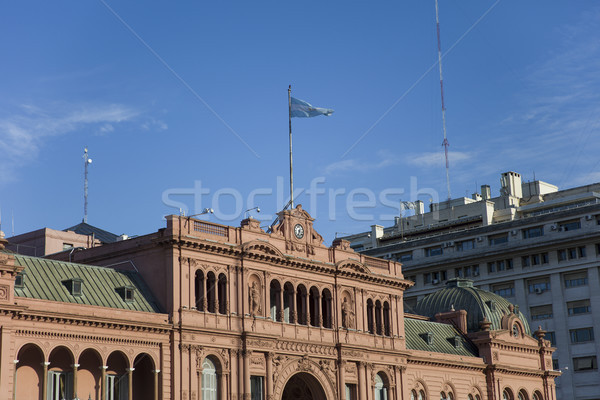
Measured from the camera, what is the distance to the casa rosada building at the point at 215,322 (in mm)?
57938

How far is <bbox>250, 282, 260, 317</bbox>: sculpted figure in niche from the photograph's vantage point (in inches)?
2742

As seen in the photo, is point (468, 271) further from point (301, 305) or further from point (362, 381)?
point (301, 305)

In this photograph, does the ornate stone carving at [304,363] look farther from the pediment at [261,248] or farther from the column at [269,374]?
the pediment at [261,248]

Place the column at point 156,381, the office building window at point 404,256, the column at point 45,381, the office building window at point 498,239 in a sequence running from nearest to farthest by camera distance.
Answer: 1. the column at point 45,381
2. the column at point 156,381
3. the office building window at point 498,239
4. the office building window at point 404,256

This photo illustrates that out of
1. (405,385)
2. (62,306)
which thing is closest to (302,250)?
(405,385)

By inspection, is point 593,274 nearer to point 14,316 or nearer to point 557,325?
point 557,325

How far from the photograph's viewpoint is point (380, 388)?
81062mm

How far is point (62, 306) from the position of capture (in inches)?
2292

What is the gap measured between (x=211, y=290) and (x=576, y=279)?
234 ft

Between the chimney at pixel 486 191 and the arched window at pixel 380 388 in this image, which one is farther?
the chimney at pixel 486 191

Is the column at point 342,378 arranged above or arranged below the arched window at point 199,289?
below

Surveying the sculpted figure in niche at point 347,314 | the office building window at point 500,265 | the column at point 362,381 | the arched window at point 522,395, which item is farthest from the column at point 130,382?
the office building window at point 500,265

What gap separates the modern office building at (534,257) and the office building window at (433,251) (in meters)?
0.14

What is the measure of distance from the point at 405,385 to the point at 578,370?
1961 inches
